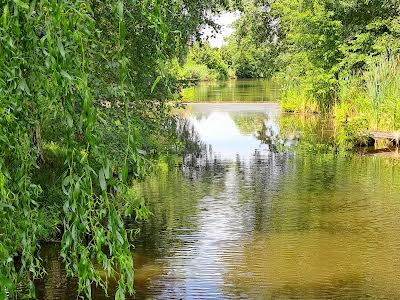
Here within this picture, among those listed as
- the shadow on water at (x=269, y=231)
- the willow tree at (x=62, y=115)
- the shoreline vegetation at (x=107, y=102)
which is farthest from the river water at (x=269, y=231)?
the willow tree at (x=62, y=115)

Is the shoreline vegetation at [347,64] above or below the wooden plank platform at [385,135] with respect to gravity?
above

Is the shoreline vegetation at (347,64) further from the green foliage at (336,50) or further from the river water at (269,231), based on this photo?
the river water at (269,231)

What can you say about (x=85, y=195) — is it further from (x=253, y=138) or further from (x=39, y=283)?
(x=253, y=138)

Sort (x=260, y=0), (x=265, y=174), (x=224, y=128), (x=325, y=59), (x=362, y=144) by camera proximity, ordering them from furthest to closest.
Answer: (x=260, y=0)
(x=325, y=59)
(x=224, y=128)
(x=362, y=144)
(x=265, y=174)

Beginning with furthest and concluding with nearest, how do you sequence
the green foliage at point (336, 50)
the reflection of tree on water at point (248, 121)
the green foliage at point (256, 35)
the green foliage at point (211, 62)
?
the green foliage at point (211, 62) < the green foliage at point (256, 35) < the reflection of tree on water at point (248, 121) < the green foliage at point (336, 50)

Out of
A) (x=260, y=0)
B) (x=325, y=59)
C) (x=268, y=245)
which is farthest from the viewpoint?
(x=260, y=0)

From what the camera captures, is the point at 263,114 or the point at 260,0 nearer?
the point at 263,114

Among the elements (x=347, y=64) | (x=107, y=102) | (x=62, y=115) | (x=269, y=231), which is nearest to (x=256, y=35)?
(x=347, y=64)

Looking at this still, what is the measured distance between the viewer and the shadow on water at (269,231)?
6.23 m

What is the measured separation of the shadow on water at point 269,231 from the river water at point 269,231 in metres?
0.01

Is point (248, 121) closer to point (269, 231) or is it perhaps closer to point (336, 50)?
point (336, 50)

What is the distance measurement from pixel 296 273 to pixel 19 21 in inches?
186

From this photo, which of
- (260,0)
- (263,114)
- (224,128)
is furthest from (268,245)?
(260,0)

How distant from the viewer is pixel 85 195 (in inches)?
101
